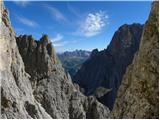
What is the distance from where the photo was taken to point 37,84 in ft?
235

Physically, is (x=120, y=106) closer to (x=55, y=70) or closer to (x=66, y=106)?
(x=66, y=106)

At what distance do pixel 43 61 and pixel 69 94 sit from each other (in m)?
10.4

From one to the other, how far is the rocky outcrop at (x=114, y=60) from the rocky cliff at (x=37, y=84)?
205 feet

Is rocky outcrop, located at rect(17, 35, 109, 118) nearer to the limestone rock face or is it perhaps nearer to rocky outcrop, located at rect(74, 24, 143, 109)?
the limestone rock face

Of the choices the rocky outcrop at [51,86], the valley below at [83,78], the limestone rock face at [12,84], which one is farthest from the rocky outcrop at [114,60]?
the limestone rock face at [12,84]

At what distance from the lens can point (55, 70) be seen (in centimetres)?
8256

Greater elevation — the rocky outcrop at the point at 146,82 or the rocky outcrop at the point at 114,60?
the rocky outcrop at the point at 114,60

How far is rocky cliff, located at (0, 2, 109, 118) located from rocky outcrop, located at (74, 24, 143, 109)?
62464 millimetres

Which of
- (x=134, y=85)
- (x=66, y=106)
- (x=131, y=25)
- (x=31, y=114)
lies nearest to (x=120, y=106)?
(x=134, y=85)

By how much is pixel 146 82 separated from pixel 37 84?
64.0m

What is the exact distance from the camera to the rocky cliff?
4384 centimetres

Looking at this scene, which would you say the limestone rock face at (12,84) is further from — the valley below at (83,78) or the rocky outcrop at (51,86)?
the rocky outcrop at (51,86)

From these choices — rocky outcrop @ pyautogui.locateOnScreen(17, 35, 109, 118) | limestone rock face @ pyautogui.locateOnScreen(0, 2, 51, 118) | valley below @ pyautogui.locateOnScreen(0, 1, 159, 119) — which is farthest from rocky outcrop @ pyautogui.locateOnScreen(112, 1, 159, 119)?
rocky outcrop @ pyautogui.locateOnScreen(17, 35, 109, 118)

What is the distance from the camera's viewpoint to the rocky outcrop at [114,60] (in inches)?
6083
